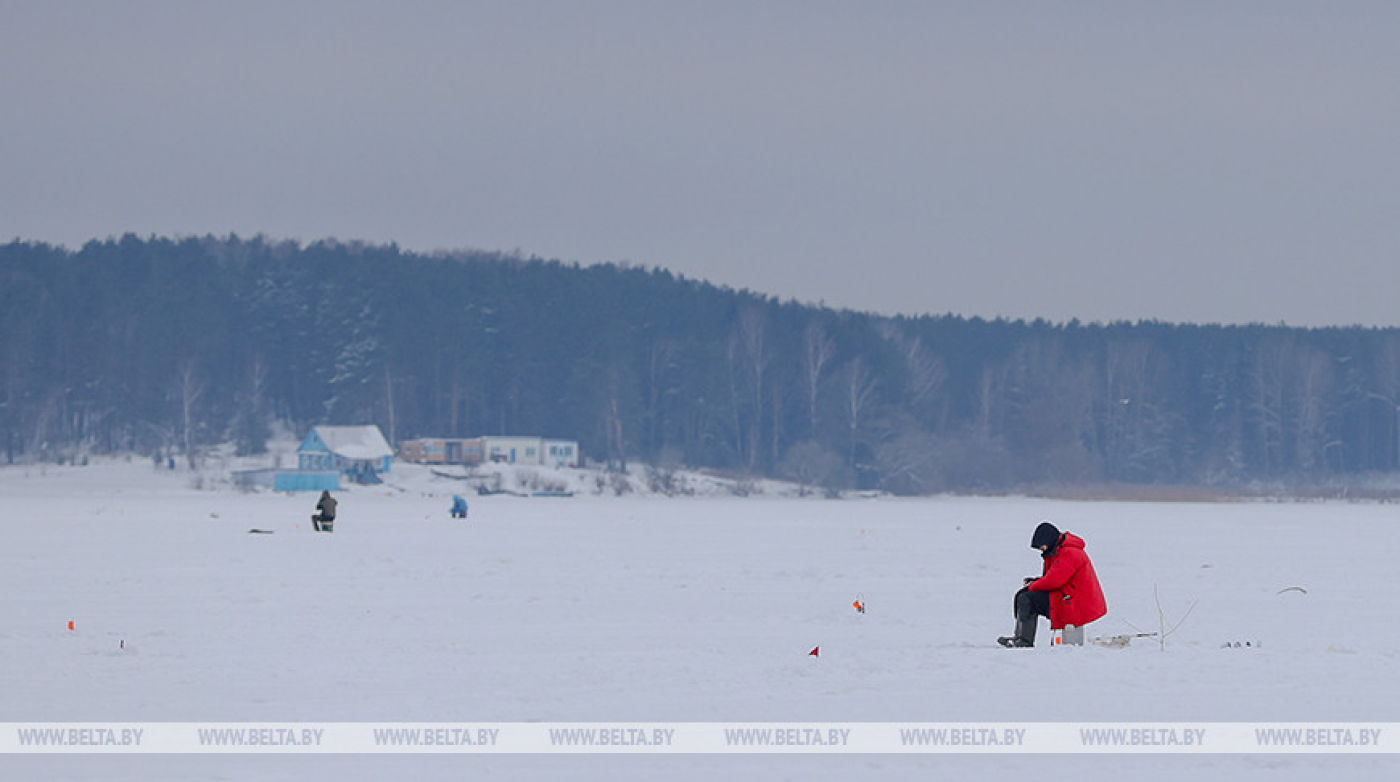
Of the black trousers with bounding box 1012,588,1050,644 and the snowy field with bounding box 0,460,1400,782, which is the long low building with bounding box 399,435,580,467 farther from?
the black trousers with bounding box 1012,588,1050,644

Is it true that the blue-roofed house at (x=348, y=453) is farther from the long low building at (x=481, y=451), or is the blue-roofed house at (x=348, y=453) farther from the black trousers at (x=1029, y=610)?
the black trousers at (x=1029, y=610)

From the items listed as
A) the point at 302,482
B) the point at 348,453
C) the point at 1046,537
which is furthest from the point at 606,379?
the point at 1046,537

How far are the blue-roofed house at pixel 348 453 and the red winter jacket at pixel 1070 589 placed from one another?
87.6 metres

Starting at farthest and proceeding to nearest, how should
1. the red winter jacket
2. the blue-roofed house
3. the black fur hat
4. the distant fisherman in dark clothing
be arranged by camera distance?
the blue-roofed house
the distant fisherman in dark clothing
the black fur hat
the red winter jacket

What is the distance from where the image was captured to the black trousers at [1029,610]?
546 inches

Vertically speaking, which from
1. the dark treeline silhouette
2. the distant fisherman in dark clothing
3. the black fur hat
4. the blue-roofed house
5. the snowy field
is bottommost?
the snowy field

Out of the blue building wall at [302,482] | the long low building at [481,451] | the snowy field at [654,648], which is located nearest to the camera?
the snowy field at [654,648]

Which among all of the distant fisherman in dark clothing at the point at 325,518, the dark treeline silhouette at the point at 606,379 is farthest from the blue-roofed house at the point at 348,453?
the distant fisherman in dark clothing at the point at 325,518

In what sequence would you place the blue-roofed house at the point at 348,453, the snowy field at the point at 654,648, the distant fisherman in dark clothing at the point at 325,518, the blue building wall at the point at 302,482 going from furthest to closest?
the blue-roofed house at the point at 348,453, the blue building wall at the point at 302,482, the distant fisherman in dark clothing at the point at 325,518, the snowy field at the point at 654,648

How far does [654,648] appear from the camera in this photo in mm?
15078

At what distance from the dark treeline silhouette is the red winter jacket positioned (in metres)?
98.3

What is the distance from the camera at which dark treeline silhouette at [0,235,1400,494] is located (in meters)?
120

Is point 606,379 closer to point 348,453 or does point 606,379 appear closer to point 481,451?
point 481,451

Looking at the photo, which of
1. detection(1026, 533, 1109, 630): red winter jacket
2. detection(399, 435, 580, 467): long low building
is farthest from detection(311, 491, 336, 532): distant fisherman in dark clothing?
detection(399, 435, 580, 467): long low building
